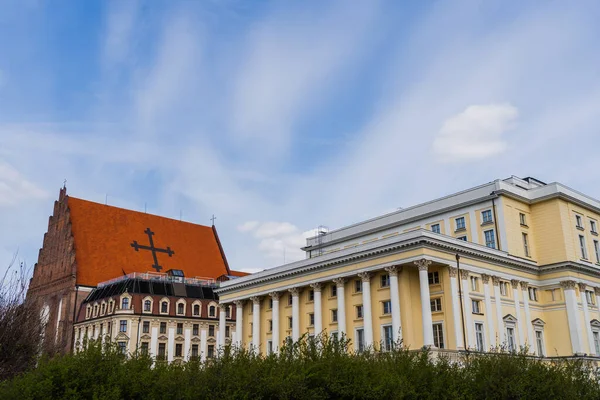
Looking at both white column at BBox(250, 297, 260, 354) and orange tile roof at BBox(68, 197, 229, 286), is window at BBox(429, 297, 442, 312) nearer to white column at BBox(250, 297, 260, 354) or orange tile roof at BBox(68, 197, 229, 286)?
white column at BBox(250, 297, 260, 354)

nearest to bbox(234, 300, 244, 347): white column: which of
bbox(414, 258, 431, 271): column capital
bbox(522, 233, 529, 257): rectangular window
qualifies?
bbox(414, 258, 431, 271): column capital

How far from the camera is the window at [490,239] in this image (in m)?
55.2

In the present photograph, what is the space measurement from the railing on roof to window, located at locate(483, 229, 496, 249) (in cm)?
4720

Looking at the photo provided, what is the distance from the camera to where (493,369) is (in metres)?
26.5

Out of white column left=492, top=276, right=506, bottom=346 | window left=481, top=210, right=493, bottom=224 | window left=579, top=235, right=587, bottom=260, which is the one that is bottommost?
white column left=492, top=276, right=506, bottom=346

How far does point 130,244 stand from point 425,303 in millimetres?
61120

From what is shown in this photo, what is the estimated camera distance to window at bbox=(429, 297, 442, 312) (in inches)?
1883

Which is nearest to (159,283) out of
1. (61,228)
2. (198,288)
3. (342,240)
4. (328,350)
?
(198,288)

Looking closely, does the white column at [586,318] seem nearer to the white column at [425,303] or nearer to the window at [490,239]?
the window at [490,239]

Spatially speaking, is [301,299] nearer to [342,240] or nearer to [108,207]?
[342,240]

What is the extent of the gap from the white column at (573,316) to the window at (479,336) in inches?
413

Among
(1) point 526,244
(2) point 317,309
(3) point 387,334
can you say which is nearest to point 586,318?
(1) point 526,244

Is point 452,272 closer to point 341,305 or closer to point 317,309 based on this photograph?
point 341,305

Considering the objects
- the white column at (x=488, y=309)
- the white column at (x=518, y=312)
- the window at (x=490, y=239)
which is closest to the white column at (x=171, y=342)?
the window at (x=490, y=239)
